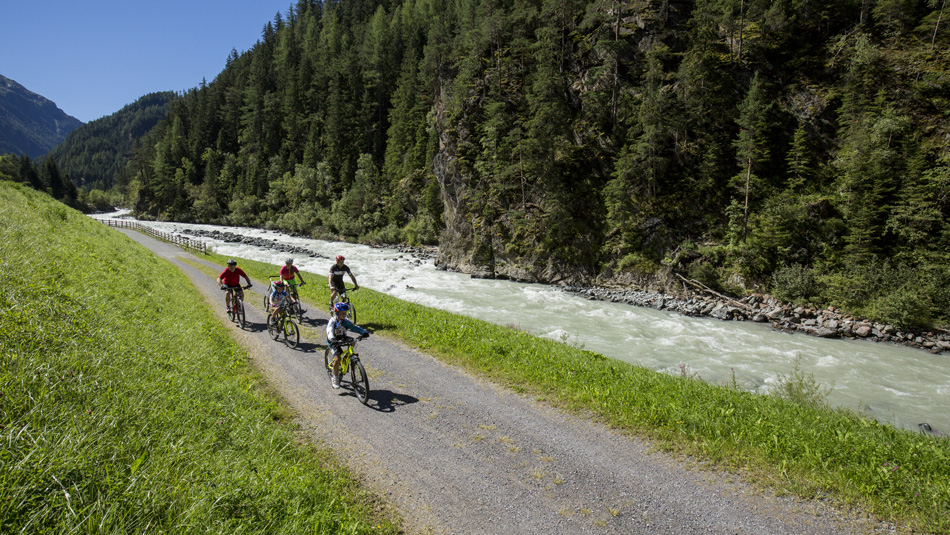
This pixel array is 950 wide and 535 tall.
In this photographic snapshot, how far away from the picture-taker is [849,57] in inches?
1158

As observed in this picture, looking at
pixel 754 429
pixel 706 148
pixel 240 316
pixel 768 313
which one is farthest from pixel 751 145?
pixel 240 316

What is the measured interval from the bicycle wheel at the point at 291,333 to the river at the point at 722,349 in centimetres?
895

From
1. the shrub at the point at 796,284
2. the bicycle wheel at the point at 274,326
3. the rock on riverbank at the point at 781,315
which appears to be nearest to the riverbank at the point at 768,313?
the rock on riverbank at the point at 781,315

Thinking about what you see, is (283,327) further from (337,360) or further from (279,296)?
(337,360)

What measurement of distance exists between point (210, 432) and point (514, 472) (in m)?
4.32

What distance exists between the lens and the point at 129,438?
158 inches

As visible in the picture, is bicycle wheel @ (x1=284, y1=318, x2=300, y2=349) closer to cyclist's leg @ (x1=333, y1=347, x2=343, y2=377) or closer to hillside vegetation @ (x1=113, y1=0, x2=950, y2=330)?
cyclist's leg @ (x1=333, y1=347, x2=343, y2=377)

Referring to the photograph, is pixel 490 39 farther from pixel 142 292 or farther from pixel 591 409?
pixel 591 409

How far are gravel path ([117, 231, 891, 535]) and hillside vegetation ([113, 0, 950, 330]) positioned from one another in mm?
22439

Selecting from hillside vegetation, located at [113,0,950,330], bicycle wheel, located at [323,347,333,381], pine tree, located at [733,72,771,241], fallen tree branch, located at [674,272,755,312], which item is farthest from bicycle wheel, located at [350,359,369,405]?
pine tree, located at [733,72,771,241]

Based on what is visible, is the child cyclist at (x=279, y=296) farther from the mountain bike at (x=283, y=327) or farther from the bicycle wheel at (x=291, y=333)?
the bicycle wheel at (x=291, y=333)

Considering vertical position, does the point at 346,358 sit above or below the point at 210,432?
below

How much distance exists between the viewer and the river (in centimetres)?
1312

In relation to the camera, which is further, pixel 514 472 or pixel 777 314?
pixel 777 314
